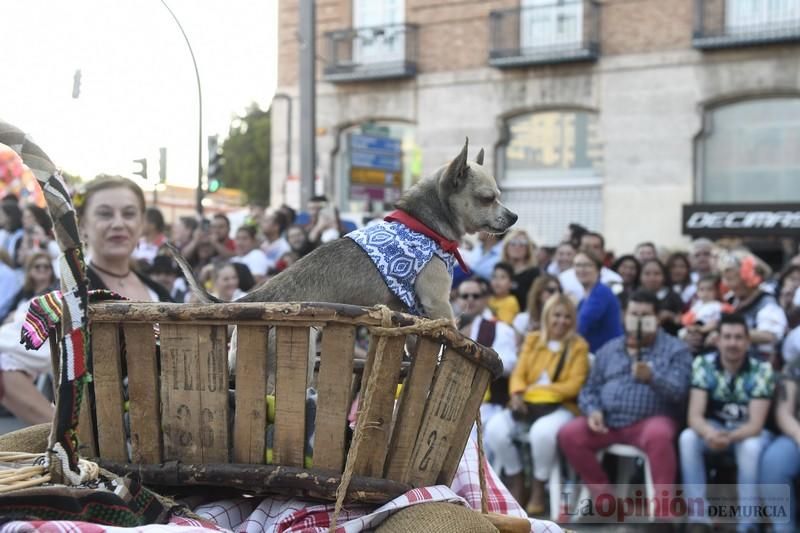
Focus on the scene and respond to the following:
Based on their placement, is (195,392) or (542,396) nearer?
(195,392)

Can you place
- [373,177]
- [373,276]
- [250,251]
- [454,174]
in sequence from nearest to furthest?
[373,276], [454,174], [250,251], [373,177]

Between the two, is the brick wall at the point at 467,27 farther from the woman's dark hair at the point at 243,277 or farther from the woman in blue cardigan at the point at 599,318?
the woman's dark hair at the point at 243,277

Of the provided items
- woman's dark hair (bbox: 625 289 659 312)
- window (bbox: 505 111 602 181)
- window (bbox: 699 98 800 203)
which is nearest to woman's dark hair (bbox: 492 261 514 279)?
woman's dark hair (bbox: 625 289 659 312)

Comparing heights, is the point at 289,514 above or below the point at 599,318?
above

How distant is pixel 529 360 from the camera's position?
845cm

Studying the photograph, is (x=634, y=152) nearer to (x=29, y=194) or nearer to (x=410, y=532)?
(x=29, y=194)

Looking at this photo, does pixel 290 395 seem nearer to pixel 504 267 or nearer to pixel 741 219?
pixel 504 267

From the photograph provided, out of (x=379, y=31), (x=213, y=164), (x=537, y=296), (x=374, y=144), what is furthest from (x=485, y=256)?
(x=379, y=31)

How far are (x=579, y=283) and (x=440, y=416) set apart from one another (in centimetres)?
768

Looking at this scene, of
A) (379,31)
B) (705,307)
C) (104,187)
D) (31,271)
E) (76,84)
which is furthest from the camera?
(379,31)

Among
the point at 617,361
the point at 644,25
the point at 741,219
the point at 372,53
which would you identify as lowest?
the point at 617,361

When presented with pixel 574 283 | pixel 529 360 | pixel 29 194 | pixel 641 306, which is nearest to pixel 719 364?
pixel 641 306

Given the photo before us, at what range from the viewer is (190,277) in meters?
3.28

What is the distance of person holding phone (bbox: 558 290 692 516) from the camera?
7.56 m
